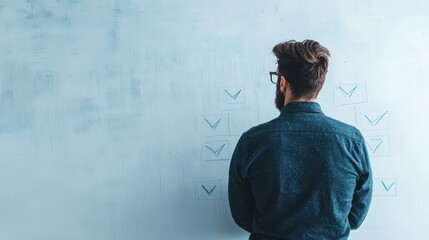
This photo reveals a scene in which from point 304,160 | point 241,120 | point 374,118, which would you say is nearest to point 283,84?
point 304,160

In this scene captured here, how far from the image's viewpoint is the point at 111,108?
1128 mm

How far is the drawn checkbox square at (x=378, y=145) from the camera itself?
1120 mm

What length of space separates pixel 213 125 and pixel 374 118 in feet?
1.65

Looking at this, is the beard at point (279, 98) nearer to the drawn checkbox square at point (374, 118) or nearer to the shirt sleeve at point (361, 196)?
the shirt sleeve at point (361, 196)

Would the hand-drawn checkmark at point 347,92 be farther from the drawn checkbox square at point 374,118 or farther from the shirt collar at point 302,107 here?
the shirt collar at point 302,107

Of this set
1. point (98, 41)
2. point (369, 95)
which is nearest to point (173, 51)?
point (98, 41)

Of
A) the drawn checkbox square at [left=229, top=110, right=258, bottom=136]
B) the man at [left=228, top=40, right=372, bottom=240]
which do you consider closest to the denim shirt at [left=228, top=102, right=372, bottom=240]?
the man at [left=228, top=40, right=372, bottom=240]

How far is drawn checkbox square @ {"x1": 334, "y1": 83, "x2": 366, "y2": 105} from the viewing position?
1.12 m

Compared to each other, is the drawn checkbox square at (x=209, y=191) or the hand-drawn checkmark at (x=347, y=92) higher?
the hand-drawn checkmark at (x=347, y=92)

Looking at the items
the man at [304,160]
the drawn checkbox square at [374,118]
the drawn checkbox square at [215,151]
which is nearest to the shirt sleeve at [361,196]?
the man at [304,160]

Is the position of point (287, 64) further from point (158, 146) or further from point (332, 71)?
point (158, 146)

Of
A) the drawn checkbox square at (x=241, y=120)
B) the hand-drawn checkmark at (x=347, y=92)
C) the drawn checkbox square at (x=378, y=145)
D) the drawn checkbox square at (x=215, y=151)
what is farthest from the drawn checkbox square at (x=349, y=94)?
the drawn checkbox square at (x=215, y=151)

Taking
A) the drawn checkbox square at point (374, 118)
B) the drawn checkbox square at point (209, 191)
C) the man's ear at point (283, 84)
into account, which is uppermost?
the man's ear at point (283, 84)

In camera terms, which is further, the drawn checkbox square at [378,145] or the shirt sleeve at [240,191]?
the drawn checkbox square at [378,145]
